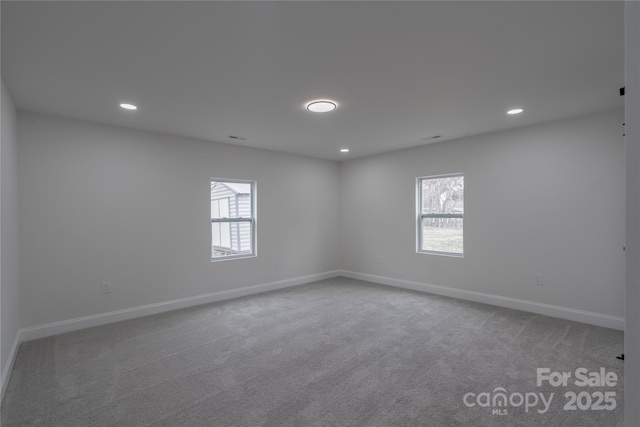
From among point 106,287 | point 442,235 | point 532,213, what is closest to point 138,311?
point 106,287

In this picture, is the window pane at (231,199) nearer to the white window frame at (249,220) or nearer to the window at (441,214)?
the white window frame at (249,220)

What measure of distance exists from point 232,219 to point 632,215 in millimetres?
4666

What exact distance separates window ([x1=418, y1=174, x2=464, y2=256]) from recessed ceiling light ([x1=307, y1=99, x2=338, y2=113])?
253 cm

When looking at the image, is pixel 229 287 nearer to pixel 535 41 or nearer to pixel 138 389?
pixel 138 389

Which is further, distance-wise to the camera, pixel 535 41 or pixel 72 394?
pixel 72 394

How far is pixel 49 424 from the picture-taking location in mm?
1905

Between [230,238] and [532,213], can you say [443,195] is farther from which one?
[230,238]

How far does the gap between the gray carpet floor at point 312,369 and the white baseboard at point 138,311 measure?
0.43ft

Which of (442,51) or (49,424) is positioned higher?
(442,51)

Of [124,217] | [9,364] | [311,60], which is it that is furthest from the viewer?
[124,217]

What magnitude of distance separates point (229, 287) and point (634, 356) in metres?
4.60

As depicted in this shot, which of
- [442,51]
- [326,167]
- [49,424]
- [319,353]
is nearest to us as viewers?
[49,424]

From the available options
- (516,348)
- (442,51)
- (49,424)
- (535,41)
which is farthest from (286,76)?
(516,348)

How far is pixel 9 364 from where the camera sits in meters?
2.53
